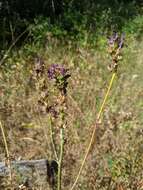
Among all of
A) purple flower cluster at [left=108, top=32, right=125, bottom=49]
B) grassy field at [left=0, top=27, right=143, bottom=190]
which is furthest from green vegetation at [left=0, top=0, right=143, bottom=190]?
purple flower cluster at [left=108, top=32, right=125, bottom=49]

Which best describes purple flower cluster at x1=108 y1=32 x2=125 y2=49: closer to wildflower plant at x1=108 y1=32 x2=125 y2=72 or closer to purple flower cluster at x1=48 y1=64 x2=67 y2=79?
wildflower plant at x1=108 y1=32 x2=125 y2=72

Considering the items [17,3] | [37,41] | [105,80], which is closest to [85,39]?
[37,41]

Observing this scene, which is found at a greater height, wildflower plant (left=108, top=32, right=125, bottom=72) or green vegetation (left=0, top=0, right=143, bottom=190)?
wildflower plant (left=108, top=32, right=125, bottom=72)

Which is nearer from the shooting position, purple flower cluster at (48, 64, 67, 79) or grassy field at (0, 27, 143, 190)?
purple flower cluster at (48, 64, 67, 79)

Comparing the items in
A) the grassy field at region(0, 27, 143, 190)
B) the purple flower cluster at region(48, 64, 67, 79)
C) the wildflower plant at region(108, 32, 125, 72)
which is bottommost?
the grassy field at region(0, 27, 143, 190)

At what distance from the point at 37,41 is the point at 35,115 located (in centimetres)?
173

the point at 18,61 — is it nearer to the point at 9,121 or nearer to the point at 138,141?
the point at 9,121

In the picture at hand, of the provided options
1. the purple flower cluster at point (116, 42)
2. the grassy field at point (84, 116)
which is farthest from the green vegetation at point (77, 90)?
the purple flower cluster at point (116, 42)

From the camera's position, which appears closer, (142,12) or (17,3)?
(17,3)

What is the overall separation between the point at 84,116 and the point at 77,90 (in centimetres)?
50

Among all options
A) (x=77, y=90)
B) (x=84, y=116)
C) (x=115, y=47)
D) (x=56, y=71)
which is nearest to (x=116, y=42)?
(x=115, y=47)

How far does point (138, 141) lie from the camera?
4312mm

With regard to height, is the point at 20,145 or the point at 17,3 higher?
the point at 17,3

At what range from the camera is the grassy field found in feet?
12.6
